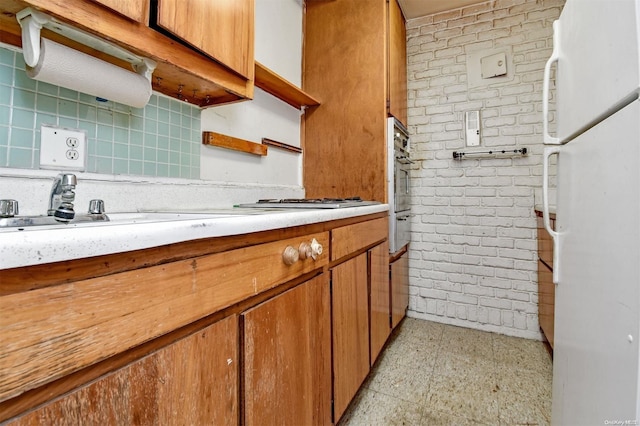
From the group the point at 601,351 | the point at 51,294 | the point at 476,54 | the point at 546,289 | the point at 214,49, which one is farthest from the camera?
the point at 476,54

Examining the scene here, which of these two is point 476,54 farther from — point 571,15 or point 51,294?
point 51,294

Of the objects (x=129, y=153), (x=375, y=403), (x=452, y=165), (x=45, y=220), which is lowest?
(x=375, y=403)

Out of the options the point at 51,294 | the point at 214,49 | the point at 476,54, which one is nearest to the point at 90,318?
the point at 51,294

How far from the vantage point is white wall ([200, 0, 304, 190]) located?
1454 mm

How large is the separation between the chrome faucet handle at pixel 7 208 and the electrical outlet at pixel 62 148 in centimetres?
22

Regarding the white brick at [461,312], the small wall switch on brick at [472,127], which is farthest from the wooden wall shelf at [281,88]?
the white brick at [461,312]

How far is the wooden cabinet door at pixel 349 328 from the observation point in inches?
44.4

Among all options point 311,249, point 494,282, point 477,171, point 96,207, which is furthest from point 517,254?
point 96,207

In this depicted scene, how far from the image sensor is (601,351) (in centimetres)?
70

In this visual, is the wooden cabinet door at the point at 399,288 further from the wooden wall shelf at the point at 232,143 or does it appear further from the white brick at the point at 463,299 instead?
the wooden wall shelf at the point at 232,143

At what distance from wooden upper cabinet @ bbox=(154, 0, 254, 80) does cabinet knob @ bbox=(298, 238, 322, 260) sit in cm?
70

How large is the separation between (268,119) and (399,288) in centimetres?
146

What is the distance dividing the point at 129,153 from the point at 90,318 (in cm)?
80

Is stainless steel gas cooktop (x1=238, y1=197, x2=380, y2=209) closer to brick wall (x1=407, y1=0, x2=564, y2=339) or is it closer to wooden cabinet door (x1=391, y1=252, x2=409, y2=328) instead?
wooden cabinet door (x1=391, y1=252, x2=409, y2=328)
